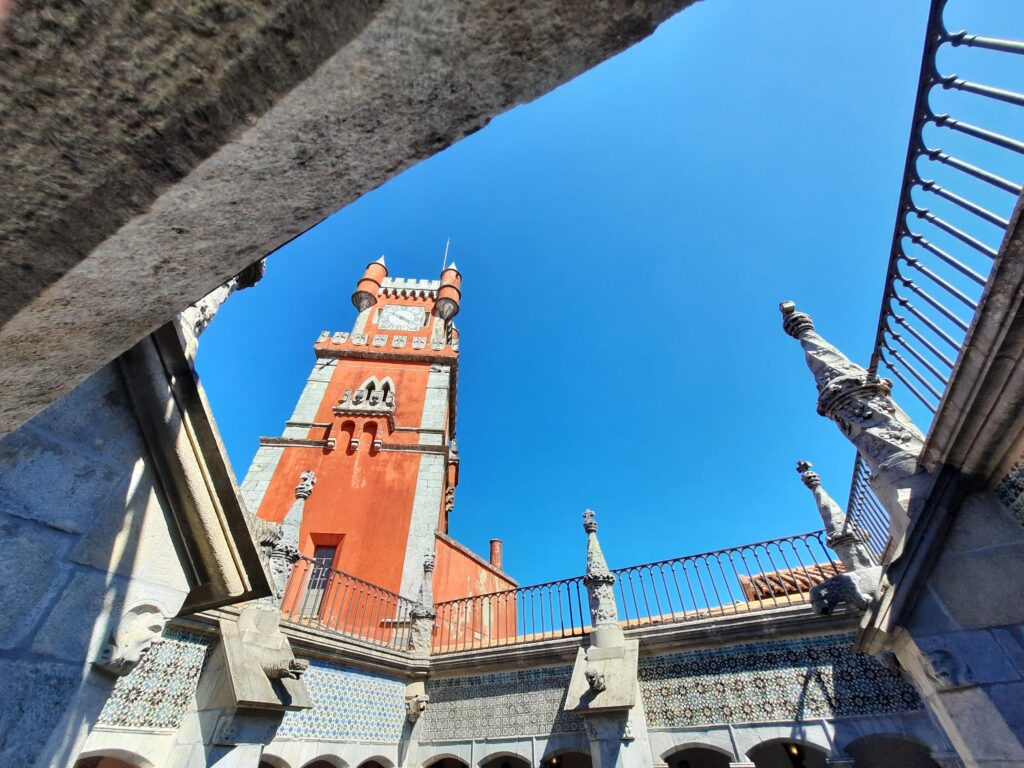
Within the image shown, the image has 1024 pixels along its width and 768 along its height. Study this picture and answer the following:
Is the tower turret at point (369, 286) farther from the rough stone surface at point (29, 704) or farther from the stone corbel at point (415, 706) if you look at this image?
the rough stone surface at point (29, 704)

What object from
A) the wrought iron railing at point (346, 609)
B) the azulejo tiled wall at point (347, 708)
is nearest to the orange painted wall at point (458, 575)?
the wrought iron railing at point (346, 609)

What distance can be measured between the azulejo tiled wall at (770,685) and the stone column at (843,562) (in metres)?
0.95

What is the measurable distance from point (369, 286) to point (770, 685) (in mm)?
19900

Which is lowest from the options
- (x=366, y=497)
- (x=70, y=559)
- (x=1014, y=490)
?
(x=70, y=559)

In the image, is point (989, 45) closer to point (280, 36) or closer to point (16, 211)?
point (280, 36)

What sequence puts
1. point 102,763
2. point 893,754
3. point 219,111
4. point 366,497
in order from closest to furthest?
point 219,111 < point 102,763 < point 893,754 < point 366,497

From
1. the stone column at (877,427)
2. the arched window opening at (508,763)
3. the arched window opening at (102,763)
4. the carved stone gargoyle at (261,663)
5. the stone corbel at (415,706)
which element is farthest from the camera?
the arched window opening at (508,763)

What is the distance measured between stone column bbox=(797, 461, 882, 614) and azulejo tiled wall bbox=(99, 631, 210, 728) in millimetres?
6171

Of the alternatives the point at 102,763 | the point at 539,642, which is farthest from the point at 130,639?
the point at 539,642

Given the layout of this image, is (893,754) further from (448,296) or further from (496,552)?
(448,296)

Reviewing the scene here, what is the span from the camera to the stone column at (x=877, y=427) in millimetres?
3129

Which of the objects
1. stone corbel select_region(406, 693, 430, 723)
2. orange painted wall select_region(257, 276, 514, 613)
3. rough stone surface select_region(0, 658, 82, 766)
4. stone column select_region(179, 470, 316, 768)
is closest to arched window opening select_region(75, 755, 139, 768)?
stone column select_region(179, 470, 316, 768)

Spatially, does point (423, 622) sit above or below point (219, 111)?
above

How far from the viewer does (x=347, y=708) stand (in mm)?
6996
